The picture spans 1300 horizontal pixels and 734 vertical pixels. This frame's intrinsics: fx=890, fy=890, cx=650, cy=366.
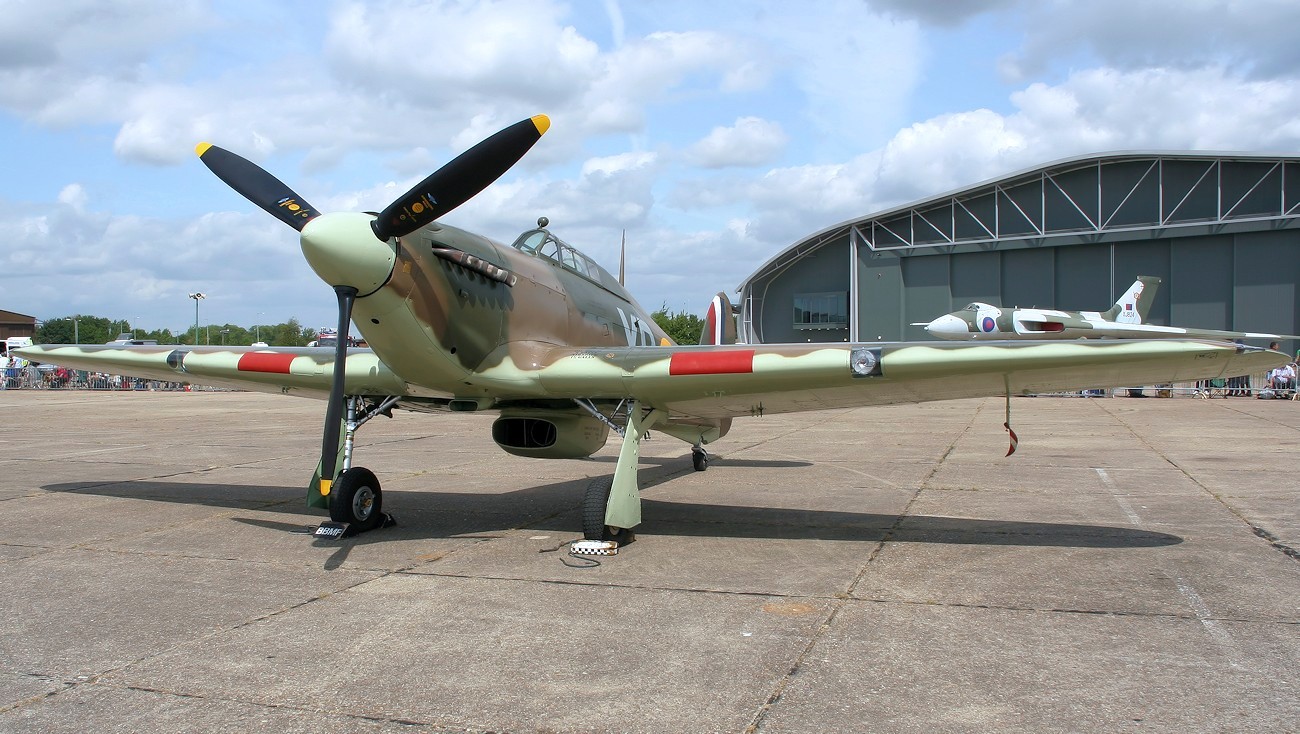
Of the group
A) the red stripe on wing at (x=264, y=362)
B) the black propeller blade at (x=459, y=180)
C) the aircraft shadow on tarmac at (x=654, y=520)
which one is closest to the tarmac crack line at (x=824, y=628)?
the aircraft shadow on tarmac at (x=654, y=520)

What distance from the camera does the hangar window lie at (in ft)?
180

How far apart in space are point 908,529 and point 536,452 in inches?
130

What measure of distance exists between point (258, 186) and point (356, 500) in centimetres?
259

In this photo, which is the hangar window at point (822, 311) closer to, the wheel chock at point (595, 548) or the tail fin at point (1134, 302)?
the tail fin at point (1134, 302)

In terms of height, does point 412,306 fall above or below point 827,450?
above

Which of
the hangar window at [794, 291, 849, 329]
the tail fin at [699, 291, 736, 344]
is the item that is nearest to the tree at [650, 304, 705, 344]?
the hangar window at [794, 291, 849, 329]

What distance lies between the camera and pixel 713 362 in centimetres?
674

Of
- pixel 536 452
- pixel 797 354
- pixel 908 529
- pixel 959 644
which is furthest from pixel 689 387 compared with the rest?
pixel 959 644

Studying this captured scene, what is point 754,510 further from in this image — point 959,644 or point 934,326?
point 934,326

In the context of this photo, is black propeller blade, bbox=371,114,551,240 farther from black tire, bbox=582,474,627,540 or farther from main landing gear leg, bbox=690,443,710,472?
main landing gear leg, bbox=690,443,710,472

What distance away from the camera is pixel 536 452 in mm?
7922

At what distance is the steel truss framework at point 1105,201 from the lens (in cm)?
4166

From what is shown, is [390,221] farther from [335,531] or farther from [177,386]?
[177,386]

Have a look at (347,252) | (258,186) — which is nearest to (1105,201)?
(258,186)
